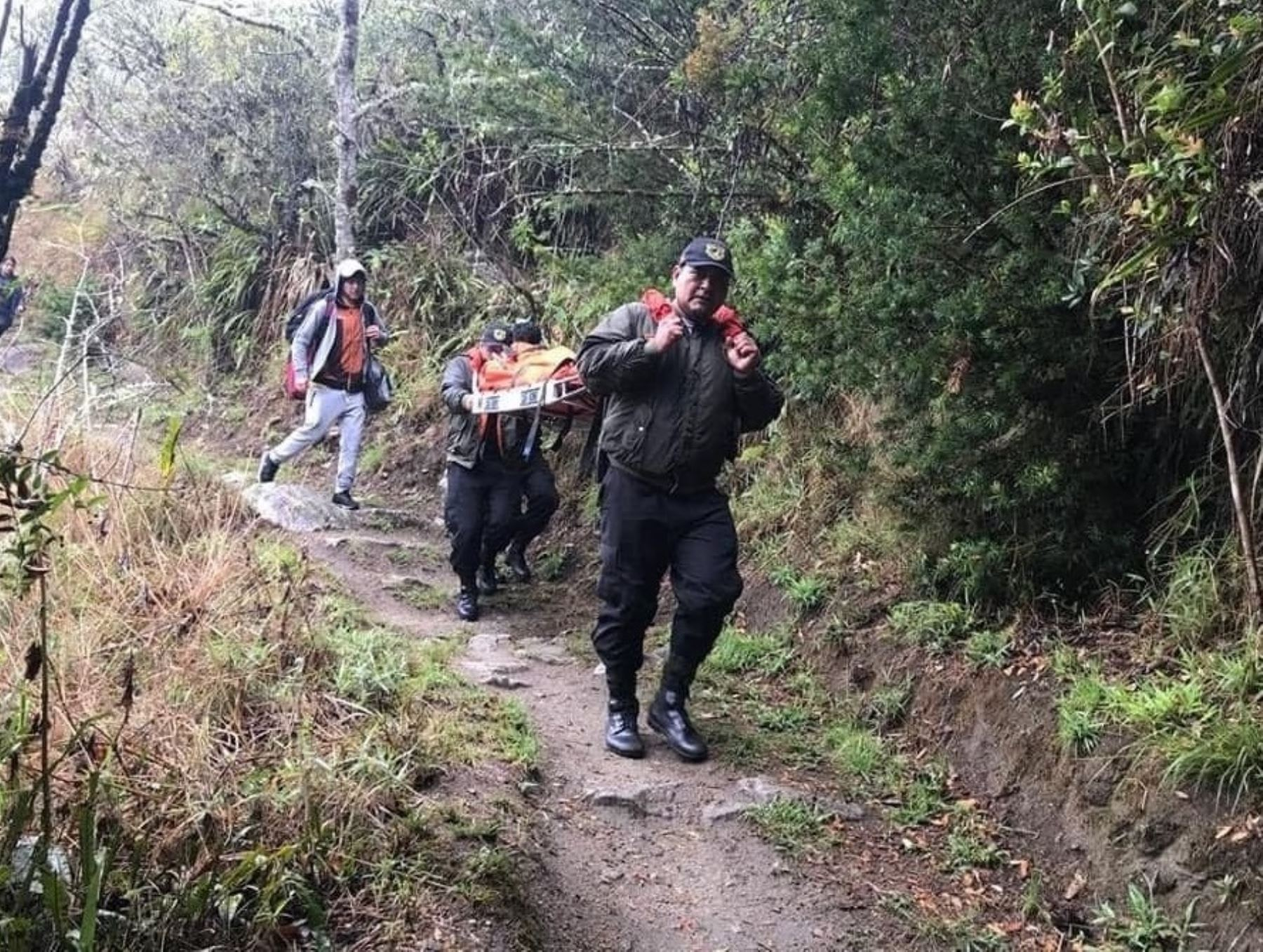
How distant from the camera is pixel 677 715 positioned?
16.1 feet

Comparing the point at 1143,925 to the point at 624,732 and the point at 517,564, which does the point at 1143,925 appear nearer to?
the point at 624,732

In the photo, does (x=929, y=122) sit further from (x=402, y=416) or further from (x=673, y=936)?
(x=402, y=416)

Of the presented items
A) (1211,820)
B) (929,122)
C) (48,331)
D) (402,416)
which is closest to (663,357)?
(929,122)

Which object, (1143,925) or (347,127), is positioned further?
(347,127)

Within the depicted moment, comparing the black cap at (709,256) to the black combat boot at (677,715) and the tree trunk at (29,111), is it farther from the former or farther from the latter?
the tree trunk at (29,111)

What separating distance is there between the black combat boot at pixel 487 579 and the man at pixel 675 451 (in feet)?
9.78

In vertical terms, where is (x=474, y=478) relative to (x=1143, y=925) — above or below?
above

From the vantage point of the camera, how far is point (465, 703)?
15.9 ft

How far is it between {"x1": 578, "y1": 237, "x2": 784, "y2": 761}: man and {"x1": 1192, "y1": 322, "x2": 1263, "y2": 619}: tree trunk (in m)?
1.63

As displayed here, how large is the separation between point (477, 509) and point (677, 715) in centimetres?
269

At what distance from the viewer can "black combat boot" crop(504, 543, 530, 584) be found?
26.8 ft

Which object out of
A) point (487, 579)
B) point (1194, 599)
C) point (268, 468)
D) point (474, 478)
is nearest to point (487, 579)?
point (487, 579)

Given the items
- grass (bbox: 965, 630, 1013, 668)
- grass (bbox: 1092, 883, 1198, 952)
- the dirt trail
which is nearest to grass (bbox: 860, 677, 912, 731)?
grass (bbox: 965, 630, 1013, 668)

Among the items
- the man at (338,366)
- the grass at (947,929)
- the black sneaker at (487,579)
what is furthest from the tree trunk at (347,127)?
the grass at (947,929)
